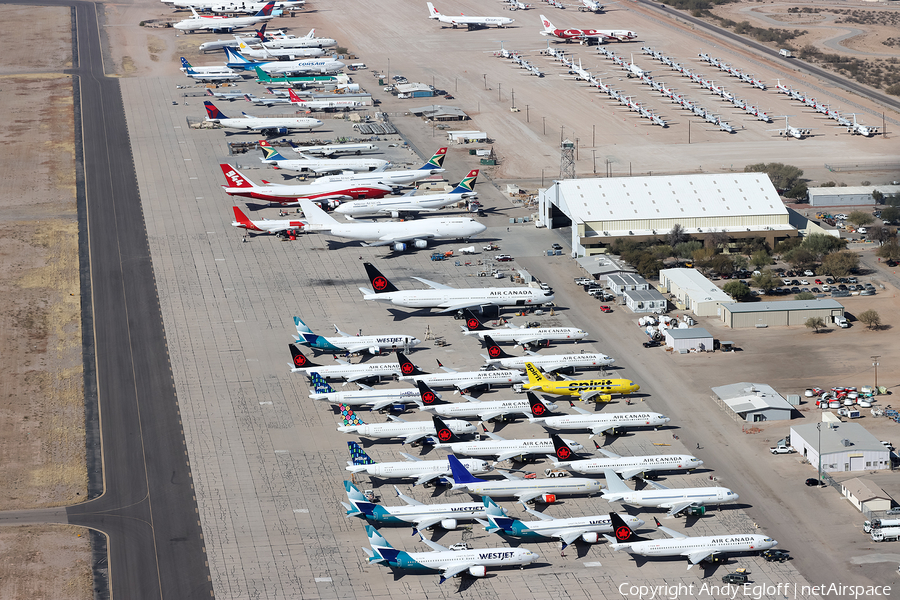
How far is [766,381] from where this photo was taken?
372ft

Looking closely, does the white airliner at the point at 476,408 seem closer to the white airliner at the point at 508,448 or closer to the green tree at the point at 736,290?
the white airliner at the point at 508,448

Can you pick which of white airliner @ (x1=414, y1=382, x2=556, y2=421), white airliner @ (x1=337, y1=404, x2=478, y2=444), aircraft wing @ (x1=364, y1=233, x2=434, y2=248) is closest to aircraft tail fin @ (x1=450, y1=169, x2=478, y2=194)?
aircraft wing @ (x1=364, y1=233, x2=434, y2=248)

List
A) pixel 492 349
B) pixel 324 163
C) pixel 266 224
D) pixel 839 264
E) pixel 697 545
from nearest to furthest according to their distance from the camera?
pixel 697 545
pixel 492 349
pixel 839 264
pixel 266 224
pixel 324 163

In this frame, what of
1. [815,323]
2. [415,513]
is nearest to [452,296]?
[815,323]

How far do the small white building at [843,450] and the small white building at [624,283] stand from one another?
136 ft

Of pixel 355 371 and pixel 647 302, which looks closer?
pixel 355 371

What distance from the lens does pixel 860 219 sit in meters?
162

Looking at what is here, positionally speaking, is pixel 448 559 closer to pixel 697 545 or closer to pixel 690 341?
pixel 697 545

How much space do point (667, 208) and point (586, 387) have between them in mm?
53387

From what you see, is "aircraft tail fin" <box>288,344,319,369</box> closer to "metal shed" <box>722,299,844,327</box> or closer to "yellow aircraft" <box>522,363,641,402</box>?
"yellow aircraft" <box>522,363,641,402</box>

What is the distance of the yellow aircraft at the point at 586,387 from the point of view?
109 metres

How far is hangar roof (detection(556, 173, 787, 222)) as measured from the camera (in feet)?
505

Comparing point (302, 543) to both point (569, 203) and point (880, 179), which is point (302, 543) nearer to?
point (569, 203)

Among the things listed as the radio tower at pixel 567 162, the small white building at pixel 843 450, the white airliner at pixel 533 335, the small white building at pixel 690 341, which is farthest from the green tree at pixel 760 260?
the small white building at pixel 843 450
